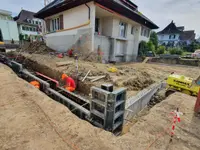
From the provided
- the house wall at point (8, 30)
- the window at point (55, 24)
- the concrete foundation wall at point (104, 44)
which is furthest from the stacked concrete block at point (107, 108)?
the house wall at point (8, 30)

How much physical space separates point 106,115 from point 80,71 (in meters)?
3.74

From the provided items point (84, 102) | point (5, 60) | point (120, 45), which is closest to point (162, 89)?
point (84, 102)

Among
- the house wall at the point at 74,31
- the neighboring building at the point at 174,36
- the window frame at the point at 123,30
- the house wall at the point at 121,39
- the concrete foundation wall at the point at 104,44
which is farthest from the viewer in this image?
the neighboring building at the point at 174,36

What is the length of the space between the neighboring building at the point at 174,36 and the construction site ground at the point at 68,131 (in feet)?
131

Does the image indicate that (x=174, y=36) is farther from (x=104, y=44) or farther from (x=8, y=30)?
(x=8, y=30)

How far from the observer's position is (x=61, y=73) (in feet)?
19.9

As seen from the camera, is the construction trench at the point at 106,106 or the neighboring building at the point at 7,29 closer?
the construction trench at the point at 106,106

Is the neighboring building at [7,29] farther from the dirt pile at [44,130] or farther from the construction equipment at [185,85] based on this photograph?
the construction equipment at [185,85]

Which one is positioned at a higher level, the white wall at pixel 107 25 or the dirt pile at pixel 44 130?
the white wall at pixel 107 25

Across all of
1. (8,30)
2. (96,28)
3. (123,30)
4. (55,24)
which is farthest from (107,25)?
(8,30)

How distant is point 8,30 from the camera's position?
23172mm

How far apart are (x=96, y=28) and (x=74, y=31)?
10.8 feet

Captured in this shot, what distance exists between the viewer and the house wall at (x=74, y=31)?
29.9ft

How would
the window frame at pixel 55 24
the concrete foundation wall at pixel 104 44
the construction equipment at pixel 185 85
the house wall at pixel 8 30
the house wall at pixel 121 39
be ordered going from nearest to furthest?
the construction equipment at pixel 185 85 < the concrete foundation wall at pixel 104 44 < the house wall at pixel 121 39 < the window frame at pixel 55 24 < the house wall at pixel 8 30
